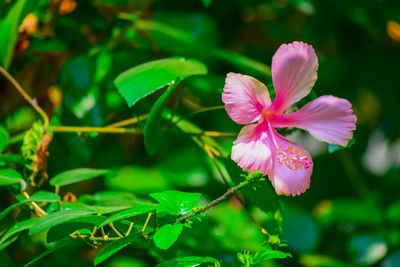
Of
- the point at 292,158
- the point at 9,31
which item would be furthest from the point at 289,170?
the point at 9,31

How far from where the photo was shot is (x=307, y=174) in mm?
609

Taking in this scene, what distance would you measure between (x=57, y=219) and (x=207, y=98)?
492mm

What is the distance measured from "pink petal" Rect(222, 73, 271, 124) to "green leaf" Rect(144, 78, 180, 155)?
0.23 ft

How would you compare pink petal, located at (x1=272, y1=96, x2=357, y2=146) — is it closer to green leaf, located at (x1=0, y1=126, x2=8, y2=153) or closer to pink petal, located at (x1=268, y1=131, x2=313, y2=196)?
pink petal, located at (x1=268, y1=131, x2=313, y2=196)

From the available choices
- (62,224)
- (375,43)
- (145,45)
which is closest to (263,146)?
(62,224)

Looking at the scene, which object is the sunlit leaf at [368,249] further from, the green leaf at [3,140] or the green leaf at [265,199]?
the green leaf at [3,140]

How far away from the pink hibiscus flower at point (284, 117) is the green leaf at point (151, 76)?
10 cm

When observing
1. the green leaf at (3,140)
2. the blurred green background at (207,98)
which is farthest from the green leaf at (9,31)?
the green leaf at (3,140)

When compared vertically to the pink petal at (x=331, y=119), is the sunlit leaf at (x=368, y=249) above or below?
below

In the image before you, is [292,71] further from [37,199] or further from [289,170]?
[37,199]

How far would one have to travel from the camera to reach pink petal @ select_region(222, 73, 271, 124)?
583 millimetres

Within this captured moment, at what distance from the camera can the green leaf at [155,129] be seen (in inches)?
24.3

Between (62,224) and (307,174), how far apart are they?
294mm

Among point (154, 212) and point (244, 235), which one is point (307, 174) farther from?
point (244, 235)
